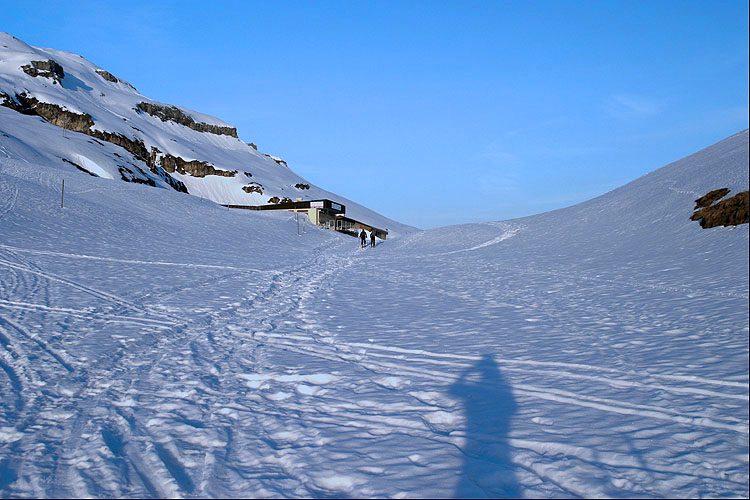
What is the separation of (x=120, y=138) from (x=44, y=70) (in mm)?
48541

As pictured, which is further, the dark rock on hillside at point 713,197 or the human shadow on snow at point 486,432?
the dark rock on hillside at point 713,197

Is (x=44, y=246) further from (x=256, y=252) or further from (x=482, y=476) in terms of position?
(x=482, y=476)

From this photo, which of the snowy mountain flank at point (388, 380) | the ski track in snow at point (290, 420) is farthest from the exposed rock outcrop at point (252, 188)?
the ski track in snow at point (290, 420)

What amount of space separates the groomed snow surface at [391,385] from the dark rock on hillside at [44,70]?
165968 mm

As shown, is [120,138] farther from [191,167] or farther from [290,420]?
[290,420]

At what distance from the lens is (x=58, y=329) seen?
7.53 metres

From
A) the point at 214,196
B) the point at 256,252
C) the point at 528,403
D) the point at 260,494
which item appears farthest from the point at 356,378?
the point at 214,196

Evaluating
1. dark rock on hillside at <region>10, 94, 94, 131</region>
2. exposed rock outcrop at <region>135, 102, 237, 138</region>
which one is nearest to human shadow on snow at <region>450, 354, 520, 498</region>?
dark rock on hillside at <region>10, 94, 94, 131</region>

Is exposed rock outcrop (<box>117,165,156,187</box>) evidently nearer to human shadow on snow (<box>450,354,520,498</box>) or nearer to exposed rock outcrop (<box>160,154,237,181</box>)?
exposed rock outcrop (<box>160,154,237,181</box>)

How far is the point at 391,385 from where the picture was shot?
5277mm

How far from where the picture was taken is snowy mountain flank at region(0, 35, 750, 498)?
3.31 metres

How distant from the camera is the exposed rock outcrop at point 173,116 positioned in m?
177

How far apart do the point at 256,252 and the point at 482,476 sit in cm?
2221

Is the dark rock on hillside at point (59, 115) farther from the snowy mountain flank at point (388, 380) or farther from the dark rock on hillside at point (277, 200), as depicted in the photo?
the snowy mountain flank at point (388, 380)
